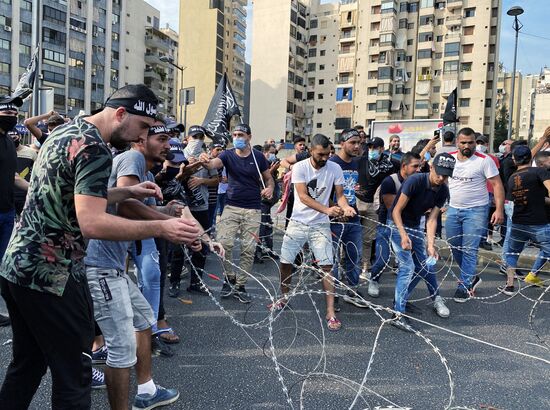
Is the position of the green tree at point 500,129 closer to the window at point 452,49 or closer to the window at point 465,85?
the window at point 465,85

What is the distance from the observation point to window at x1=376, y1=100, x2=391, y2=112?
58.4 m

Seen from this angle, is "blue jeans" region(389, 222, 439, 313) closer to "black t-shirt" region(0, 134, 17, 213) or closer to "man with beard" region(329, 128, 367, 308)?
"man with beard" region(329, 128, 367, 308)

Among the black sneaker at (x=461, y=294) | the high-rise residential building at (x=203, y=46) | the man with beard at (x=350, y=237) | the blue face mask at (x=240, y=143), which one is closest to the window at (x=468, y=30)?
the high-rise residential building at (x=203, y=46)

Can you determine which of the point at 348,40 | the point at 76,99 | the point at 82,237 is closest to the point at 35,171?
the point at 82,237

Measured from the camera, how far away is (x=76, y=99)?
5575cm

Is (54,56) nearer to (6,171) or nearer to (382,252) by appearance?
(6,171)

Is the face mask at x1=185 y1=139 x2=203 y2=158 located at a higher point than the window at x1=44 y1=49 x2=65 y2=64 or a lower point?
lower

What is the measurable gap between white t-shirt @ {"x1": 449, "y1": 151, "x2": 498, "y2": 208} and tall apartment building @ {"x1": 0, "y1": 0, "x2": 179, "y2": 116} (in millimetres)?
50435

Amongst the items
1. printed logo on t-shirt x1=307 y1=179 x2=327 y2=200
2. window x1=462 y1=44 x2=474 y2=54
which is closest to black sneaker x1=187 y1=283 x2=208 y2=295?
printed logo on t-shirt x1=307 y1=179 x2=327 y2=200

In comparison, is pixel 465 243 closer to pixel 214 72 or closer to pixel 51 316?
pixel 51 316

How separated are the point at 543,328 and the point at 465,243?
135cm

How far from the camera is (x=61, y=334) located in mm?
1947

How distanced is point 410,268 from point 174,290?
9.63ft

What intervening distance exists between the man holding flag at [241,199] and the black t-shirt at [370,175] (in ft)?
5.28
